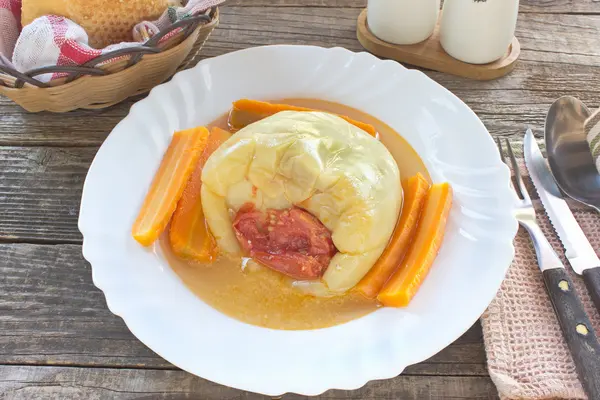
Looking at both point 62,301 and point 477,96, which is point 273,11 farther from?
point 62,301

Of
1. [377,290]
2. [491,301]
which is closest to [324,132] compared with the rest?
[377,290]

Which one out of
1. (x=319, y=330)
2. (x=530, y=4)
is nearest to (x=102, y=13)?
(x=319, y=330)

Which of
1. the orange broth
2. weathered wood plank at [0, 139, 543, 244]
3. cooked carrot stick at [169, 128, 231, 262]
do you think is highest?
cooked carrot stick at [169, 128, 231, 262]

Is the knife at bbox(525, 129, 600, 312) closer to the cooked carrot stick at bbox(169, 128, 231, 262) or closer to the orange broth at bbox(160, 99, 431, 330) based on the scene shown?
the orange broth at bbox(160, 99, 431, 330)

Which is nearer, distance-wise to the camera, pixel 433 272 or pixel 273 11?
pixel 433 272

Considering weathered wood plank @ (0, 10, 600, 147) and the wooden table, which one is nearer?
the wooden table

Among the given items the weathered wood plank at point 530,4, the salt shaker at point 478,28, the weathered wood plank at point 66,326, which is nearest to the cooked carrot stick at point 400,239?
the weathered wood plank at point 66,326

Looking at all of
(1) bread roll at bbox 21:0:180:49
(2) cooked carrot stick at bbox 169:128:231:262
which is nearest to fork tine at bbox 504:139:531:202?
(2) cooked carrot stick at bbox 169:128:231:262

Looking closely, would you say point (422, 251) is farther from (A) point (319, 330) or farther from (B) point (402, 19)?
(B) point (402, 19)
